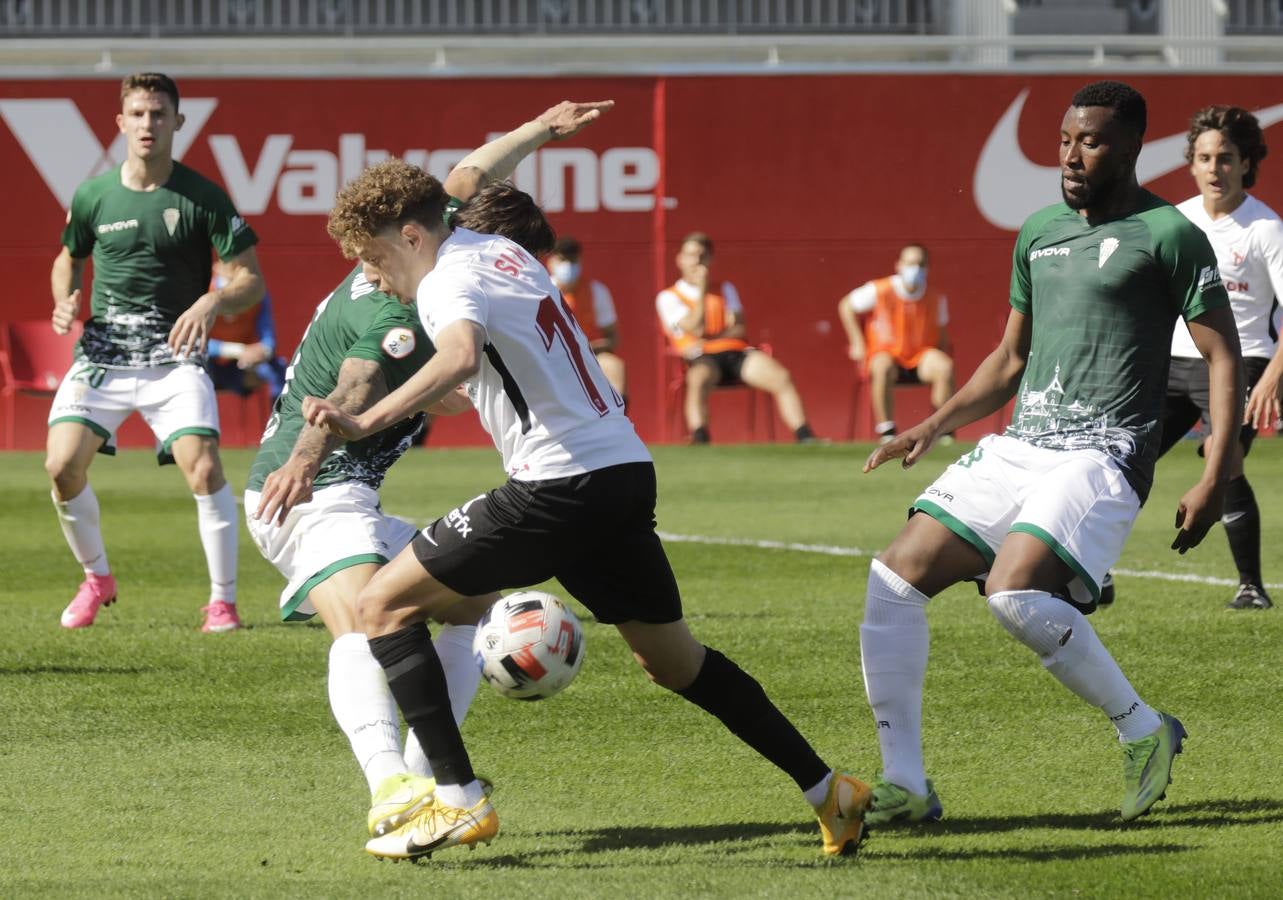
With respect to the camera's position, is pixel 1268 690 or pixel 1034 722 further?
pixel 1268 690

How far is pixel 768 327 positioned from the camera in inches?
814

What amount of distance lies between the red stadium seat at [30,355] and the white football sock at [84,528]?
1159 centimetres

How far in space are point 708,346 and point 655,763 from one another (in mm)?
14143

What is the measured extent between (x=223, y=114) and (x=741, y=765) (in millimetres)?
15564

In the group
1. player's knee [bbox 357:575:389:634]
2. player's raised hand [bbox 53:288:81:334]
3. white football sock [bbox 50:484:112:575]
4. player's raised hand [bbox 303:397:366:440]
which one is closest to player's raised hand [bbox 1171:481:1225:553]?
player's knee [bbox 357:575:389:634]

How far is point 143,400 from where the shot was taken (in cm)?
866

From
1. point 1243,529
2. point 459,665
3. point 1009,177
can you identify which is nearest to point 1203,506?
point 459,665

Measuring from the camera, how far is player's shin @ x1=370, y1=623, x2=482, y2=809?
4762 millimetres

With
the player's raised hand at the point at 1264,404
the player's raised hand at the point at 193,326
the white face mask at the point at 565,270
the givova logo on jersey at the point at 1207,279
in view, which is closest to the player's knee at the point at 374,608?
the givova logo on jersey at the point at 1207,279

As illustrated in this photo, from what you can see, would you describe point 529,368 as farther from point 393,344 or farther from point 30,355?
point 30,355

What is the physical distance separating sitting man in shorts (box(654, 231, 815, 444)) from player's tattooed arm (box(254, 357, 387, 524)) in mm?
14720

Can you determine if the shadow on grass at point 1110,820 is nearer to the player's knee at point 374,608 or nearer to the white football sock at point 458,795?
the white football sock at point 458,795

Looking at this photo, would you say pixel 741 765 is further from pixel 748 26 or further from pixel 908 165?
Answer: pixel 748 26

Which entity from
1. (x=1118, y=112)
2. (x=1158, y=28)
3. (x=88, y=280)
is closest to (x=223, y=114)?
(x=88, y=280)
